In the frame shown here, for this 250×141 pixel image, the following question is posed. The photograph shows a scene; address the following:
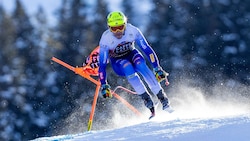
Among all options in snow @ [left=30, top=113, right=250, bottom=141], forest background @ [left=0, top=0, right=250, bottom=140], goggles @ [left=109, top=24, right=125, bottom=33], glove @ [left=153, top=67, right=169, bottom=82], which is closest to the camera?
snow @ [left=30, top=113, right=250, bottom=141]

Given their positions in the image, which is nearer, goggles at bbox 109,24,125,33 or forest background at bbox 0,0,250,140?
goggles at bbox 109,24,125,33

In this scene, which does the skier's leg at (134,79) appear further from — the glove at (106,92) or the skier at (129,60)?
the glove at (106,92)

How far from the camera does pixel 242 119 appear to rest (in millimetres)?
5977

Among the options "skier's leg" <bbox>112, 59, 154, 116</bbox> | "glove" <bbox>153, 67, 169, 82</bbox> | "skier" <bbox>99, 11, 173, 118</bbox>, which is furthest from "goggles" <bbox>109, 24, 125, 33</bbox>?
"glove" <bbox>153, 67, 169, 82</bbox>

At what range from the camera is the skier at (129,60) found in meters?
8.05

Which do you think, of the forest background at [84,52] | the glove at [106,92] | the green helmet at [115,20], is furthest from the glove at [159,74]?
the forest background at [84,52]

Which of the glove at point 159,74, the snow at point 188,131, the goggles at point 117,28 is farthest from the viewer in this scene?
the goggles at point 117,28

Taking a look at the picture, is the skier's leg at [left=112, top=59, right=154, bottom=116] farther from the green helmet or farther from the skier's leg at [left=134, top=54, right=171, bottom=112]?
the green helmet

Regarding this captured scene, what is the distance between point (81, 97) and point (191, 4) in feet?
28.3

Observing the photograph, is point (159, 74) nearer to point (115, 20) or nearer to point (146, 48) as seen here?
point (146, 48)

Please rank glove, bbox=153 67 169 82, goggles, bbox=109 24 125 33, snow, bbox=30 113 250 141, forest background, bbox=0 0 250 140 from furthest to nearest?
forest background, bbox=0 0 250 140 → goggles, bbox=109 24 125 33 → glove, bbox=153 67 169 82 → snow, bbox=30 113 250 141

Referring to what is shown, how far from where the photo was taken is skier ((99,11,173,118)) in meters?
8.05

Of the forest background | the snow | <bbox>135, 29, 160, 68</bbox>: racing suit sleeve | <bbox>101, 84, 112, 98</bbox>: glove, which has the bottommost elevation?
the snow

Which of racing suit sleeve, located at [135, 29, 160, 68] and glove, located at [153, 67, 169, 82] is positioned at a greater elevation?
racing suit sleeve, located at [135, 29, 160, 68]
